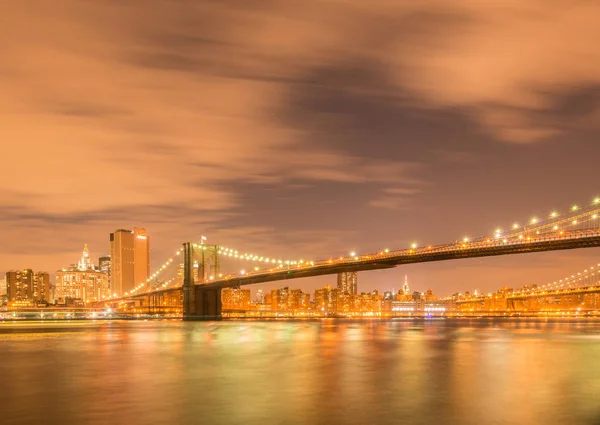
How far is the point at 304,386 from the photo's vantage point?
19.7 meters

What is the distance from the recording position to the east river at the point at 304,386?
15038 millimetres

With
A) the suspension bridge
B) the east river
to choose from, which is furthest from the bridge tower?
the east river

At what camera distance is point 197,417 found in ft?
48.8

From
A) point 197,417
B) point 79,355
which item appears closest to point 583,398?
point 197,417

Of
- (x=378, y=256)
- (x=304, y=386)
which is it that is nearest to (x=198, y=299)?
(x=378, y=256)

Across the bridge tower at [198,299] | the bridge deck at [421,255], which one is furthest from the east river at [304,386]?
the bridge tower at [198,299]

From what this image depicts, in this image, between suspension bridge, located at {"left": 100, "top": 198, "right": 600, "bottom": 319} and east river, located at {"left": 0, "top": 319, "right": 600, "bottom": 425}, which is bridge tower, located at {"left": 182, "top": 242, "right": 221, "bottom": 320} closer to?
suspension bridge, located at {"left": 100, "top": 198, "right": 600, "bottom": 319}

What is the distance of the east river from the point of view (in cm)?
1504

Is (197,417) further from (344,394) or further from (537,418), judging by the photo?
(537,418)

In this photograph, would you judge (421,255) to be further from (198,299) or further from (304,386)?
(304,386)

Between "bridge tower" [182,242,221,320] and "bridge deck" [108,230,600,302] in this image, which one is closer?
"bridge deck" [108,230,600,302]

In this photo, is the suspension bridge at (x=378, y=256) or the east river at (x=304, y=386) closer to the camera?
the east river at (x=304, y=386)

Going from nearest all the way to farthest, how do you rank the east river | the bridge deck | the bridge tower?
1. the east river
2. the bridge deck
3. the bridge tower

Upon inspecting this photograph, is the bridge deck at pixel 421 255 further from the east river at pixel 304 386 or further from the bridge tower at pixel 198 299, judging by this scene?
the east river at pixel 304 386
